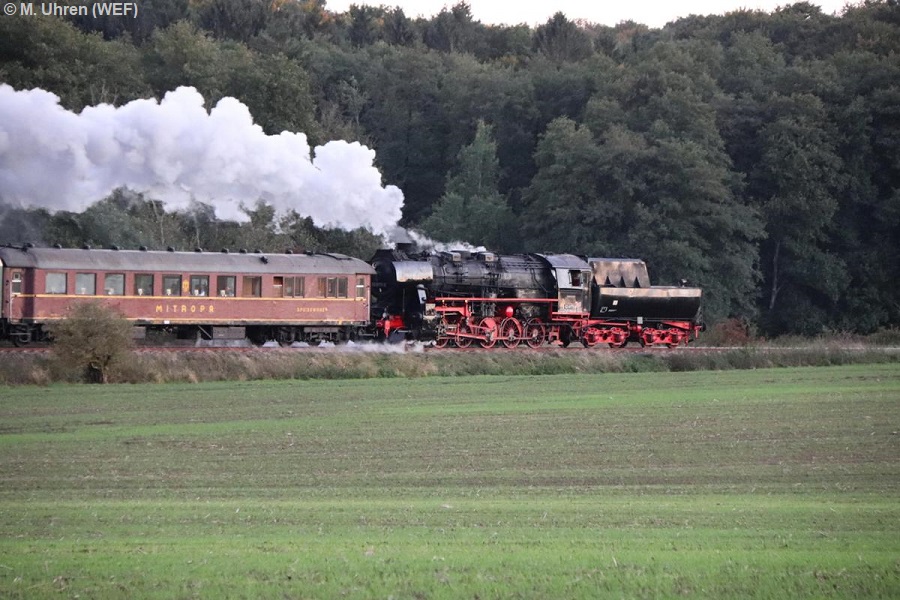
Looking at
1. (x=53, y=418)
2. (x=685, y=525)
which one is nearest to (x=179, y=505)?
(x=685, y=525)

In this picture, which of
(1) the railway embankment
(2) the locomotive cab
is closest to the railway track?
(1) the railway embankment

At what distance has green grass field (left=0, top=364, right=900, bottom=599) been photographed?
46.1 feet

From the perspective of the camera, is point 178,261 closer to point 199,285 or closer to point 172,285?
point 172,285

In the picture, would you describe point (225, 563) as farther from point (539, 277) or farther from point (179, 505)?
point (539, 277)

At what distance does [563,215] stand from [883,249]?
20.7m

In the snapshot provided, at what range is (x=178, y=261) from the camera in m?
44.4

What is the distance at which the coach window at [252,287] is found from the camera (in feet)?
149

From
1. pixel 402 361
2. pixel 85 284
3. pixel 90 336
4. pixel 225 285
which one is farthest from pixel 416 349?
pixel 90 336

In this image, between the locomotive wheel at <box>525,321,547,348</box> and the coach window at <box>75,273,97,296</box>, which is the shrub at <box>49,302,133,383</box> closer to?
the coach window at <box>75,273,97,296</box>

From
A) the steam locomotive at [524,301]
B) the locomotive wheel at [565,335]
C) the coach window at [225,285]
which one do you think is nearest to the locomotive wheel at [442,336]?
the steam locomotive at [524,301]

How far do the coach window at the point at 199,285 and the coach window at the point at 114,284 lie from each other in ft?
8.16

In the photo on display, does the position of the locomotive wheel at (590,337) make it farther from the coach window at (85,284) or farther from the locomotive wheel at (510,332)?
the coach window at (85,284)

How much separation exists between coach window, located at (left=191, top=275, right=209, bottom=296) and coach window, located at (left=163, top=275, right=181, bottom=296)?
52cm

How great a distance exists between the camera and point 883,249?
78.3 meters
